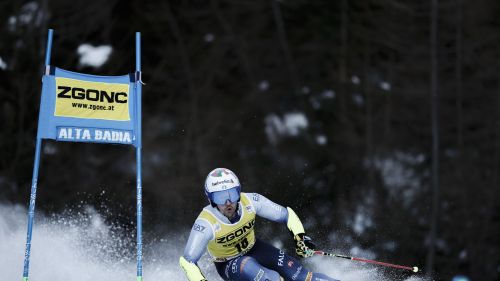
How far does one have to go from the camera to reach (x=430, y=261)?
1279 centimetres

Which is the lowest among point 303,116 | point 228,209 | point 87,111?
point 228,209

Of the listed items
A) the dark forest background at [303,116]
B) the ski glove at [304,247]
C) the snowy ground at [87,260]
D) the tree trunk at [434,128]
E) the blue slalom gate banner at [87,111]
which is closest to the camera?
the ski glove at [304,247]

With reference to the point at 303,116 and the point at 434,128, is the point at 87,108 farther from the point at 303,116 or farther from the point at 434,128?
the point at 434,128

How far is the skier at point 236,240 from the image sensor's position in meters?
4.49

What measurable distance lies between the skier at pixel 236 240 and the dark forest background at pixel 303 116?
23.3ft

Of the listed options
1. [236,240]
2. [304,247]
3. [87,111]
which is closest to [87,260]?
[87,111]

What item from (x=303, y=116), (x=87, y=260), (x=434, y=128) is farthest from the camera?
(x=303, y=116)

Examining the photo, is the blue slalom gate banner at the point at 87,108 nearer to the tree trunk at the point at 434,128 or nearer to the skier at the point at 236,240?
the skier at the point at 236,240

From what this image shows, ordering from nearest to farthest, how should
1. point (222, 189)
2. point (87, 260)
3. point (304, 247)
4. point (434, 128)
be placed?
point (222, 189)
point (304, 247)
point (87, 260)
point (434, 128)

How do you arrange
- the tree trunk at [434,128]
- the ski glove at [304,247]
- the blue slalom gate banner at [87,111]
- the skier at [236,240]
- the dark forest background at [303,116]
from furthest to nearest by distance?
the tree trunk at [434,128] → the dark forest background at [303,116] → the blue slalom gate banner at [87,111] → the ski glove at [304,247] → the skier at [236,240]

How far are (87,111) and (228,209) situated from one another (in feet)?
5.35

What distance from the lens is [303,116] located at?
14.2 meters

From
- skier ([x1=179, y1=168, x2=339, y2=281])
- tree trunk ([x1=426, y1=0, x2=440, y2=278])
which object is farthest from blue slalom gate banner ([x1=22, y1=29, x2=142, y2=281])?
tree trunk ([x1=426, y1=0, x2=440, y2=278])

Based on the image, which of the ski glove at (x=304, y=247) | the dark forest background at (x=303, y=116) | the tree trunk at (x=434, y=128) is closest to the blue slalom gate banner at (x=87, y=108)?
the ski glove at (x=304, y=247)
